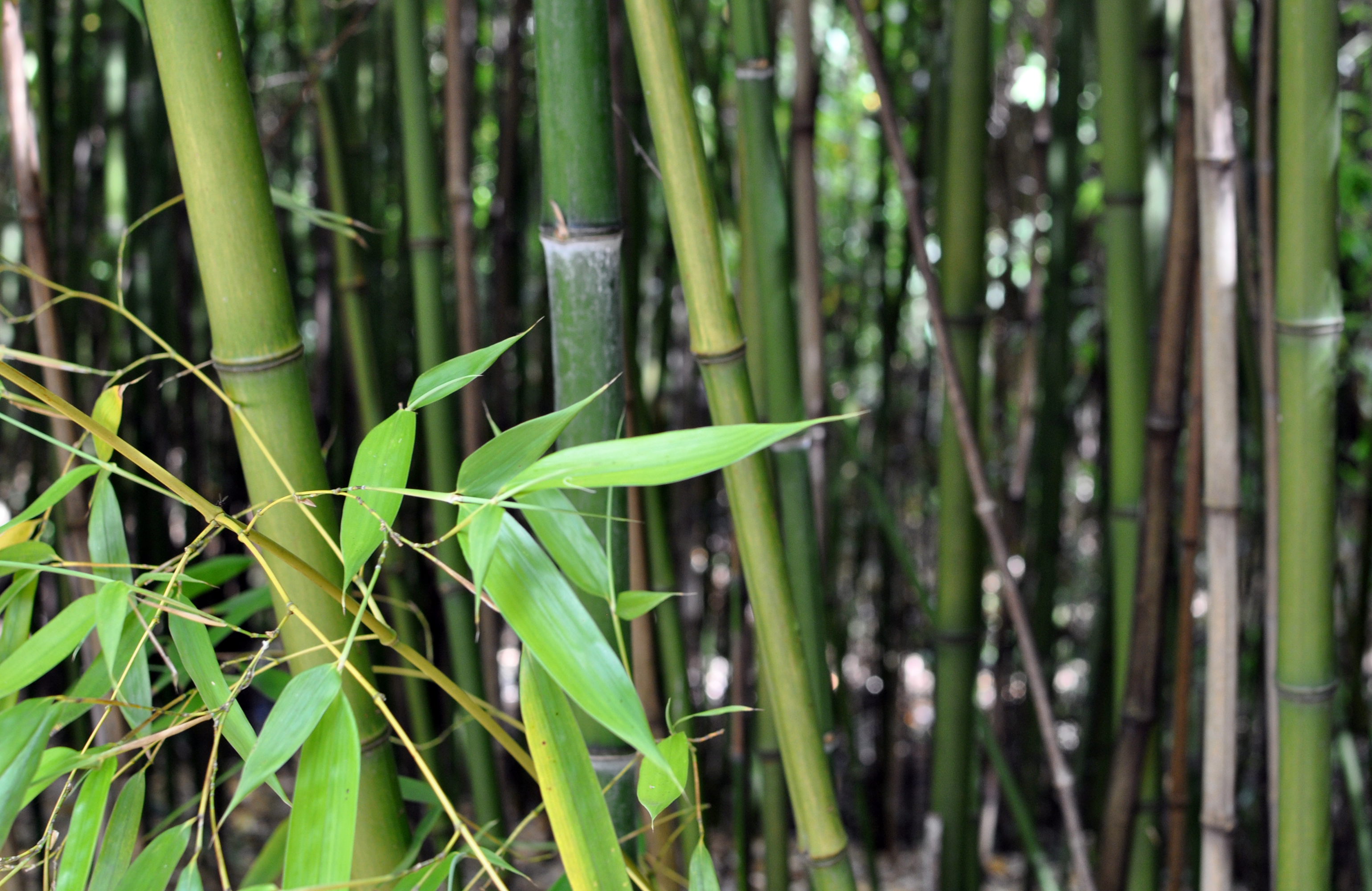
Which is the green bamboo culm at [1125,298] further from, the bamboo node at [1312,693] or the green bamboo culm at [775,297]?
the green bamboo culm at [775,297]

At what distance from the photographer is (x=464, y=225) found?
0.72 meters

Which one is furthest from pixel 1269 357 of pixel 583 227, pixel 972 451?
pixel 583 227

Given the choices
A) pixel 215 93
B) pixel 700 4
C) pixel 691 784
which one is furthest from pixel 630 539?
pixel 700 4

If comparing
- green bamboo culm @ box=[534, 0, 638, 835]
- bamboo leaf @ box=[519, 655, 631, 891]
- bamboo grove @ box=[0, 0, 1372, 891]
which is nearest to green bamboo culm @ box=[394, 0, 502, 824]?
bamboo grove @ box=[0, 0, 1372, 891]

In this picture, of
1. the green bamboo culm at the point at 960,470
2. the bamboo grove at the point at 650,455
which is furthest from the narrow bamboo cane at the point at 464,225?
the green bamboo culm at the point at 960,470

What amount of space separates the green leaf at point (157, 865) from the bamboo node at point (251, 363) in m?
0.17

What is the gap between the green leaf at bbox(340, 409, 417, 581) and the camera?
305mm

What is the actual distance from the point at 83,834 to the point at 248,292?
202mm

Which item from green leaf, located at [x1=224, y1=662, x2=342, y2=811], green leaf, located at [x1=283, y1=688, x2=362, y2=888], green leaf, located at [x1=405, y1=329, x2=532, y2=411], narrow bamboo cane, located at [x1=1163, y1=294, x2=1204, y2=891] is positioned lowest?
narrow bamboo cane, located at [x1=1163, y1=294, x2=1204, y2=891]

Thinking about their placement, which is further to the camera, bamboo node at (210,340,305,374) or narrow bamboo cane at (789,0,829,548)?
narrow bamboo cane at (789,0,829,548)

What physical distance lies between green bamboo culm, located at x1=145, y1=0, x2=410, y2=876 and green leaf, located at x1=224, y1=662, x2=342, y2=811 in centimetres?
9

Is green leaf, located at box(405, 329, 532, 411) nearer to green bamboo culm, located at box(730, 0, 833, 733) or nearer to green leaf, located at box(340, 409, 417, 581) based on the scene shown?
green leaf, located at box(340, 409, 417, 581)

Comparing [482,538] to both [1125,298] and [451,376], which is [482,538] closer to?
[451,376]

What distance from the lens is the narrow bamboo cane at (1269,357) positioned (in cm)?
56
